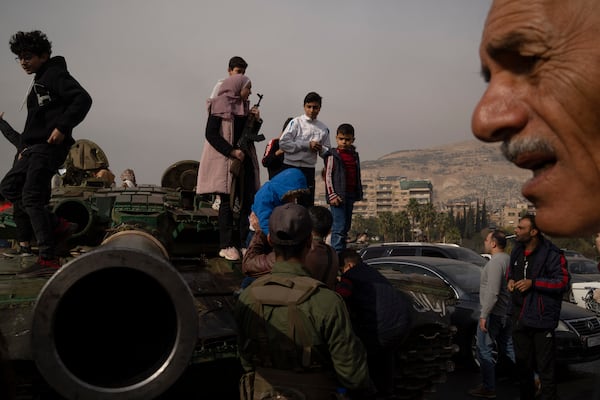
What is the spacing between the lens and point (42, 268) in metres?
4.84

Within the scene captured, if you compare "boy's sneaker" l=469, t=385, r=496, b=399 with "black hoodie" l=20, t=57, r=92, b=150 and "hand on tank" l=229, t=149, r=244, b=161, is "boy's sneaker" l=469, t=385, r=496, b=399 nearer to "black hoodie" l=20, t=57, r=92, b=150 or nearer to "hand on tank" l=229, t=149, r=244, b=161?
"hand on tank" l=229, t=149, r=244, b=161

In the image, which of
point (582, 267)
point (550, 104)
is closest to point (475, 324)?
point (550, 104)

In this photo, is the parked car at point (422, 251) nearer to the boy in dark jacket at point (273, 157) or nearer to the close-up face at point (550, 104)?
Result: the boy in dark jacket at point (273, 157)

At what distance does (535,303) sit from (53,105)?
16.5ft

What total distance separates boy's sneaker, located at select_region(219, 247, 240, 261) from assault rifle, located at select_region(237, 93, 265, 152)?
34.4 inches

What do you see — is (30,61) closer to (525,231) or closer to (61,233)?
(61,233)

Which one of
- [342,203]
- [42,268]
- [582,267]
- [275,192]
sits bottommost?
[582,267]

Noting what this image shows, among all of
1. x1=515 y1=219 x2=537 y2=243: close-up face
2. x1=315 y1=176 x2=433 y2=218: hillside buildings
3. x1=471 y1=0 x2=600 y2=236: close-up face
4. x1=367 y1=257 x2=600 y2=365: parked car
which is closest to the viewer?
x1=471 y1=0 x2=600 y2=236: close-up face

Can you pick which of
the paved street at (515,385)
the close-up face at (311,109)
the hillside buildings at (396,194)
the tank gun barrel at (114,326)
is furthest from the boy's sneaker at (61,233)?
the hillside buildings at (396,194)

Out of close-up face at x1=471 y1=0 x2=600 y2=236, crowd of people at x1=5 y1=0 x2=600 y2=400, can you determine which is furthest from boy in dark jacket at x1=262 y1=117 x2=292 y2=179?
close-up face at x1=471 y1=0 x2=600 y2=236

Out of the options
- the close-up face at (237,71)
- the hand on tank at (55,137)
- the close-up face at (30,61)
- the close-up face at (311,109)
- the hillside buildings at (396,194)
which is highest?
the close-up face at (237,71)

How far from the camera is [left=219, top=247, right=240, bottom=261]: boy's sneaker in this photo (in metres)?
5.59

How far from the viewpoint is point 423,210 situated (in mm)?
90312

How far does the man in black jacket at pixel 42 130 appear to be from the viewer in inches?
185
